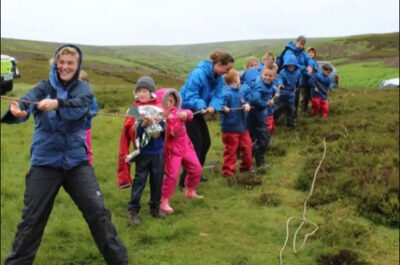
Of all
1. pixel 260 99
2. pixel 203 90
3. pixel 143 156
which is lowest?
pixel 143 156

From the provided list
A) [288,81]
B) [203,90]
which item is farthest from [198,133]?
[288,81]

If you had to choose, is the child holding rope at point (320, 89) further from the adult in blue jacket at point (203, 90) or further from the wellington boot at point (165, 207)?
the wellington boot at point (165, 207)

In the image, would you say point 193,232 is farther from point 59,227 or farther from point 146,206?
point 59,227

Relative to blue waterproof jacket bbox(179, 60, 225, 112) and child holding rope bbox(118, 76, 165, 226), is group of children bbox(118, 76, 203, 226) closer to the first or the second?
child holding rope bbox(118, 76, 165, 226)

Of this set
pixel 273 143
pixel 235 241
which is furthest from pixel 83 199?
pixel 273 143

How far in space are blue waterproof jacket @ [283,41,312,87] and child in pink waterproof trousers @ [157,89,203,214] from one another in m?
7.63

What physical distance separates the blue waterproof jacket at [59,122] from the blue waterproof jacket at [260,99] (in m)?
6.20

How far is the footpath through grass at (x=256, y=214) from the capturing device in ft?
22.2

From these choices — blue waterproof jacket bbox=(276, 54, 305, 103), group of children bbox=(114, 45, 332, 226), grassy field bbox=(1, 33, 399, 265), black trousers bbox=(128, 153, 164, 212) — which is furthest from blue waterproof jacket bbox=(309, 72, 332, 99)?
black trousers bbox=(128, 153, 164, 212)

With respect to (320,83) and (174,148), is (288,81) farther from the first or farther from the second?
(174,148)

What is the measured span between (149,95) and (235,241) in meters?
2.60

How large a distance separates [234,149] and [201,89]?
6.42 ft

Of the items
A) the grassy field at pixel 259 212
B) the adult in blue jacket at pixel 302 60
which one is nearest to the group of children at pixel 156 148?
the grassy field at pixel 259 212

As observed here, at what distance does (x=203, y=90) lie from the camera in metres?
9.15
